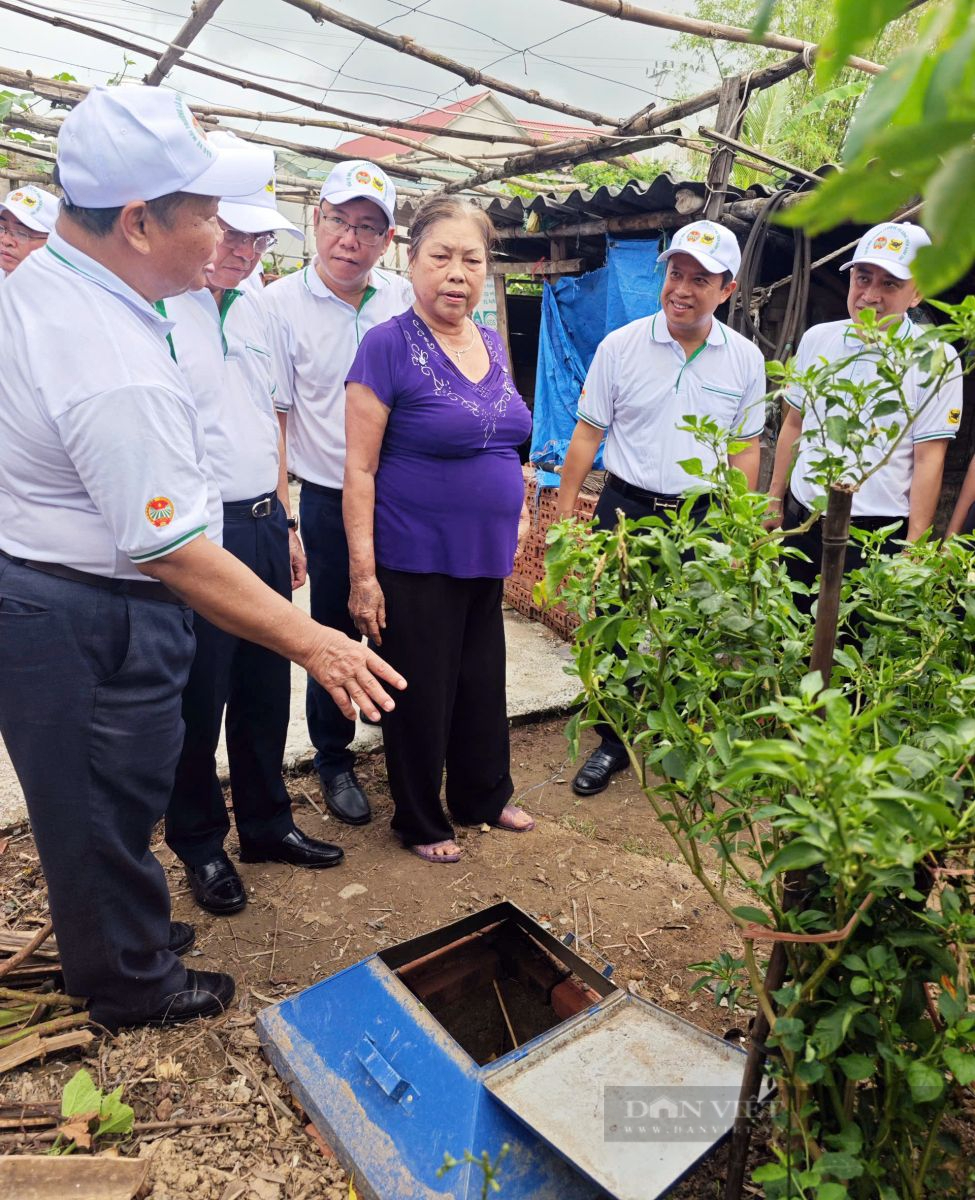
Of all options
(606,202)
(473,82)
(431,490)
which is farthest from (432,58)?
(431,490)

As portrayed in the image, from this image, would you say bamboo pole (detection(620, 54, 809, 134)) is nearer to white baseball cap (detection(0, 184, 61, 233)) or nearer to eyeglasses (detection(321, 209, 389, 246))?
eyeglasses (detection(321, 209, 389, 246))

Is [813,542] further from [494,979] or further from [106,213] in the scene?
[106,213]

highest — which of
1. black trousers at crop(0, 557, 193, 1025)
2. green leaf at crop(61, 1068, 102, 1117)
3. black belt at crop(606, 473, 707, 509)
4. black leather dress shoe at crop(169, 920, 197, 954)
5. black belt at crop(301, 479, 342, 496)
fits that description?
A: black belt at crop(606, 473, 707, 509)

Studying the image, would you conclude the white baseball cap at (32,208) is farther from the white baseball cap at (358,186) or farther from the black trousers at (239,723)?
the black trousers at (239,723)

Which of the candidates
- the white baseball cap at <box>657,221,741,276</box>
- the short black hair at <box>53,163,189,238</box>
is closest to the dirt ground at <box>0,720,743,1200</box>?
the short black hair at <box>53,163,189,238</box>

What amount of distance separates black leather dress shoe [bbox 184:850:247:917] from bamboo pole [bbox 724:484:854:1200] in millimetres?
1717

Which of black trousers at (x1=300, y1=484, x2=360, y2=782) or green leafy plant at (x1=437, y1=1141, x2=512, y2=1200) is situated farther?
black trousers at (x1=300, y1=484, x2=360, y2=782)

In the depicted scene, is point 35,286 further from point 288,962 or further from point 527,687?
point 527,687

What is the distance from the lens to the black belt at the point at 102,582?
1821mm

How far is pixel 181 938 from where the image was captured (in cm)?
254

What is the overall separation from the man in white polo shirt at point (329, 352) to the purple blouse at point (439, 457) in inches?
18.0

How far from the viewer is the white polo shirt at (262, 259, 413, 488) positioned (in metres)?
3.20

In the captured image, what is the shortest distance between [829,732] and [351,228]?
2.71 metres

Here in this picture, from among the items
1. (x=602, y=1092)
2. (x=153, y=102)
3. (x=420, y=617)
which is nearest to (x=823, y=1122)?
(x=602, y=1092)
